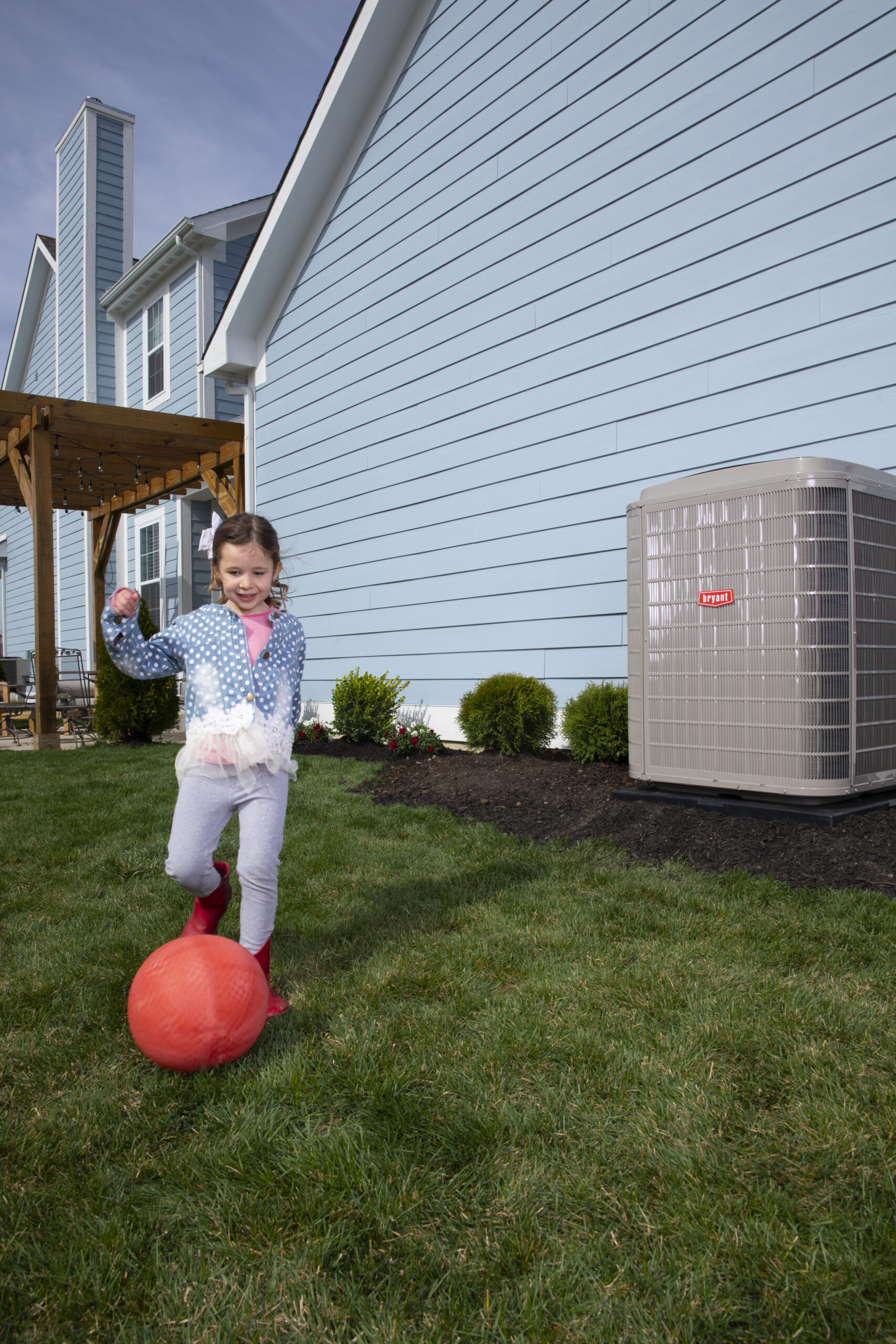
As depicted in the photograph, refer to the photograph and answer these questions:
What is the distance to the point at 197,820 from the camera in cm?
265

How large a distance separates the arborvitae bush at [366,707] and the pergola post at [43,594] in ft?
12.2

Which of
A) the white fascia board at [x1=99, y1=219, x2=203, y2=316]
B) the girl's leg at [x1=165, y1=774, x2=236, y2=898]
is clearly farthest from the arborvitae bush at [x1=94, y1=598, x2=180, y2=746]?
the girl's leg at [x1=165, y1=774, x2=236, y2=898]

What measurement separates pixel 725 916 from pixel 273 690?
6.15 feet

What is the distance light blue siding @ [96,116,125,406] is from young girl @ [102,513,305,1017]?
1530cm

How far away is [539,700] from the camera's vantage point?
6.47m

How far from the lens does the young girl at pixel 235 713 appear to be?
2641 mm

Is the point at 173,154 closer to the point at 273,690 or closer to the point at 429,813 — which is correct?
the point at 429,813

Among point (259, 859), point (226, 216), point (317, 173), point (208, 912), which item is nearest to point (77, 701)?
point (226, 216)

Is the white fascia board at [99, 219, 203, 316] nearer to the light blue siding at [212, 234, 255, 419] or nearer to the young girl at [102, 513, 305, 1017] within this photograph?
the light blue siding at [212, 234, 255, 419]

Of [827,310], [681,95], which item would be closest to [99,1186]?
[827,310]

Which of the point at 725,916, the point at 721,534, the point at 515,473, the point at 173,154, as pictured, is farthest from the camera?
the point at 173,154

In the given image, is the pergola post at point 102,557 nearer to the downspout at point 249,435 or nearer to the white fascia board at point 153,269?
the white fascia board at point 153,269

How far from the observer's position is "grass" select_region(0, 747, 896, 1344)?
4.66ft

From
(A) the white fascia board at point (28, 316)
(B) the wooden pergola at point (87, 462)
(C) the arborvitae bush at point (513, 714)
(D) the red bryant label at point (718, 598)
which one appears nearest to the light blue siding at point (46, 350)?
(A) the white fascia board at point (28, 316)
